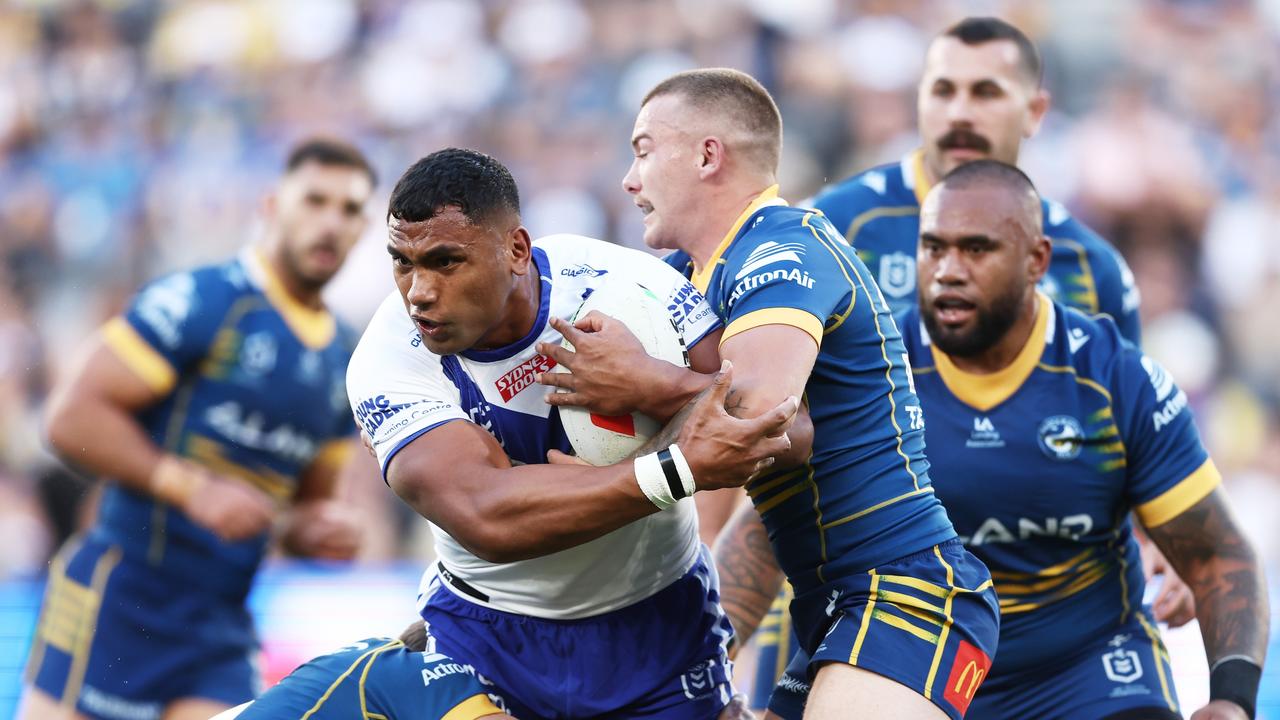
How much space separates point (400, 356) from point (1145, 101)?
35.3 ft

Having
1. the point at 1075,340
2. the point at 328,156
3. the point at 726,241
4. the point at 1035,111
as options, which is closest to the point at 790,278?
the point at 726,241

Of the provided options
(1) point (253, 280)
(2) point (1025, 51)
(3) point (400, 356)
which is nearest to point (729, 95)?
(3) point (400, 356)

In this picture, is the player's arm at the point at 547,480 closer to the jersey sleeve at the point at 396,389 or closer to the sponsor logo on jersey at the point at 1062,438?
the jersey sleeve at the point at 396,389

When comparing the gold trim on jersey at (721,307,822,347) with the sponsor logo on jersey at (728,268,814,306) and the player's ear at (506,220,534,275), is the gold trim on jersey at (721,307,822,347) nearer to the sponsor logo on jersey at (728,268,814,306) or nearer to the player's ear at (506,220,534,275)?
the sponsor logo on jersey at (728,268,814,306)

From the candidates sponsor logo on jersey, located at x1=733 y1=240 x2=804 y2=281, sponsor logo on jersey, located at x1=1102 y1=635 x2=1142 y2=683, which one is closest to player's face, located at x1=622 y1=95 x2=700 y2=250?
sponsor logo on jersey, located at x1=733 y1=240 x2=804 y2=281

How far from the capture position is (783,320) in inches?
162

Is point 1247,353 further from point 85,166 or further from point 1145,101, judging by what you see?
point 85,166

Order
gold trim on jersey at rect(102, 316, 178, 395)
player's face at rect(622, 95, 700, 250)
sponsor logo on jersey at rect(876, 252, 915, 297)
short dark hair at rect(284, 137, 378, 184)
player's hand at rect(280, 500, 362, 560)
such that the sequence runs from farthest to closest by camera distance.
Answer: short dark hair at rect(284, 137, 378, 184) < player's hand at rect(280, 500, 362, 560) < gold trim on jersey at rect(102, 316, 178, 395) < sponsor logo on jersey at rect(876, 252, 915, 297) < player's face at rect(622, 95, 700, 250)

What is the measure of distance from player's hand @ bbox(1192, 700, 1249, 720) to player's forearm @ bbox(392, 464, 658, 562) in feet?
6.61

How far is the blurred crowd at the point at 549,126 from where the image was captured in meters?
12.4

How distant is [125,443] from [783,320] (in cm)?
404

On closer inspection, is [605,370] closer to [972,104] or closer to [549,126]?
[972,104]

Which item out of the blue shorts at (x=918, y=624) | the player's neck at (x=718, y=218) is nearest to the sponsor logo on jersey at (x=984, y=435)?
the blue shorts at (x=918, y=624)

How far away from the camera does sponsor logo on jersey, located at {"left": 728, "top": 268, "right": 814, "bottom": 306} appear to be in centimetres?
422
